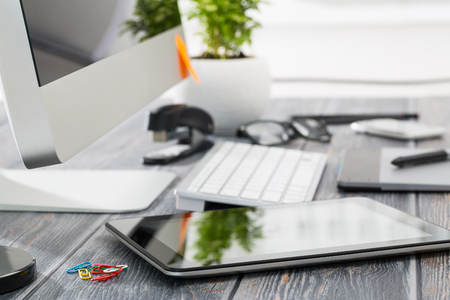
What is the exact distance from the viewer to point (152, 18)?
896 millimetres

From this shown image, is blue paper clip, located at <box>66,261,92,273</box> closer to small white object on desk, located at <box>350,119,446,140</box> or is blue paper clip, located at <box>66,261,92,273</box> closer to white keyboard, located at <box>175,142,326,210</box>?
white keyboard, located at <box>175,142,326,210</box>

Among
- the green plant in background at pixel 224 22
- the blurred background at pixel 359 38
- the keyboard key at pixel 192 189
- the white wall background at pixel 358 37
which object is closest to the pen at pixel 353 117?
the green plant in background at pixel 224 22

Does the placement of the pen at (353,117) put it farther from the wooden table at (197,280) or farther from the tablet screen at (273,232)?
the tablet screen at (273,232)

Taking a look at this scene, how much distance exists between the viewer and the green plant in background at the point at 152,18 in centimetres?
83

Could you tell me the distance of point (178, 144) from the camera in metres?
0.99

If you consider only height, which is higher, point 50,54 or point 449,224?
point 50,54

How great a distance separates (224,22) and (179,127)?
0.92ft

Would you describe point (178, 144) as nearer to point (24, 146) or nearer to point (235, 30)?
point (235, 30)

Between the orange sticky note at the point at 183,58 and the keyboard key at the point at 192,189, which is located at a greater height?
the orange sticky note at the point at 183,58

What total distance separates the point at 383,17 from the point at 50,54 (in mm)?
6626

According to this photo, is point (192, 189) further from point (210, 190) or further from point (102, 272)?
point (102, 272)

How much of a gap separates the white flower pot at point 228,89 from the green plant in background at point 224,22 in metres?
0.06

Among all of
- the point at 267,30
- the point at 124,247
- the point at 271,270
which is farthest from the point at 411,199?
the point at 267,30

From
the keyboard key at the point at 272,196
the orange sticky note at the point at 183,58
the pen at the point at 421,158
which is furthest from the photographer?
the orange sticky note at the point at 183,58
